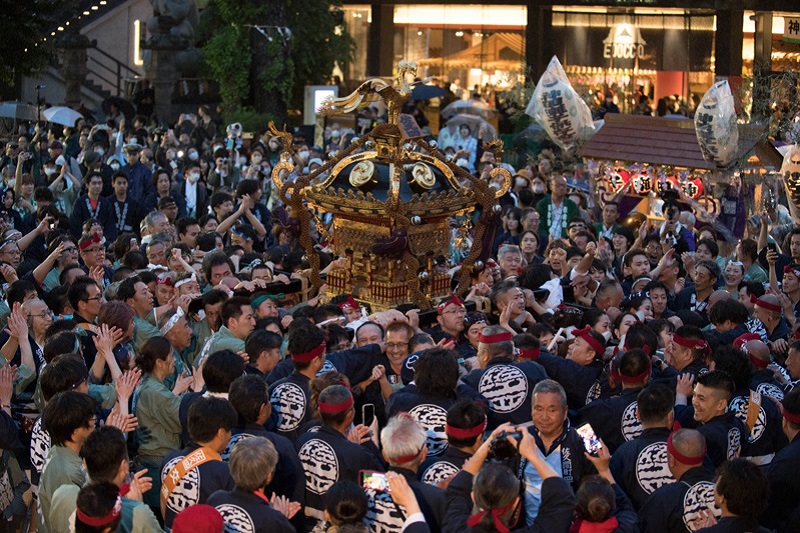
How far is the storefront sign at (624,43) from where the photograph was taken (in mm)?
30766

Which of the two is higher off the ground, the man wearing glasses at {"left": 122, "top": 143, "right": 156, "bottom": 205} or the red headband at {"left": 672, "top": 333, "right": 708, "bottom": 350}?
the man wearing glasses at {"left": 122, "top": 143, "right": 156, "bottom": 205}

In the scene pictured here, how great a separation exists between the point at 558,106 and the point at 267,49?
12204mm

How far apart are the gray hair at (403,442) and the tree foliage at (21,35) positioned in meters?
12.3

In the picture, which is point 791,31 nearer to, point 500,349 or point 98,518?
point 500,349

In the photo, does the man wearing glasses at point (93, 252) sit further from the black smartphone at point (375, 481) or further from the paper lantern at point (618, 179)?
the paper lantern at point (618, 179)

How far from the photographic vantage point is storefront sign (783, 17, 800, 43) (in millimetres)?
29281

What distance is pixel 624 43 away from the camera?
30781 mm

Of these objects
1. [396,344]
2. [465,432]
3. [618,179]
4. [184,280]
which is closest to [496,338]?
[396,344]

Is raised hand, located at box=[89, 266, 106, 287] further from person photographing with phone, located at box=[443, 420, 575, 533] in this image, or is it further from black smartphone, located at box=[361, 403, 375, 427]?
person photographing with phone, located at box=[443, 420, 575, 533]

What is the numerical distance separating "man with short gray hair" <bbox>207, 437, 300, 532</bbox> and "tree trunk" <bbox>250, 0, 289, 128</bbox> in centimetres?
2082

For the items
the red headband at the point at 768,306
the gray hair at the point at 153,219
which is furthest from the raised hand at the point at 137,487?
the gray hair at the point at 153,219

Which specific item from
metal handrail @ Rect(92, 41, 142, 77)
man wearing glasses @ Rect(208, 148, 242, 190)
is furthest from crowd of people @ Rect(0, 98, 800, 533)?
metal handrail @ Rect(92, 41, 142, 77)

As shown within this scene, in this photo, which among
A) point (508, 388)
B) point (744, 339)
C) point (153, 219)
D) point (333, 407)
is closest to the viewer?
point (333, 407)

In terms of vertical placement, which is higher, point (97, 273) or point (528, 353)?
point (97, 273)
